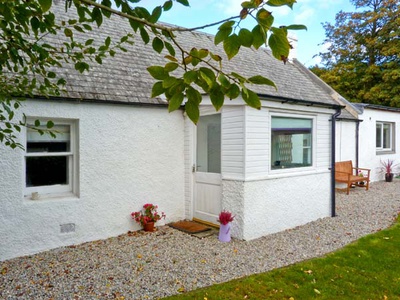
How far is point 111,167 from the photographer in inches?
275

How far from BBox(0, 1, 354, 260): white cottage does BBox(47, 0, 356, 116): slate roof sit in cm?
4

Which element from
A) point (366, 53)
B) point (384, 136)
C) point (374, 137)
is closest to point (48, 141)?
point (374, 137)

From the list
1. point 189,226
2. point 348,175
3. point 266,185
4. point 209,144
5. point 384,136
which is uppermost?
point 384,136

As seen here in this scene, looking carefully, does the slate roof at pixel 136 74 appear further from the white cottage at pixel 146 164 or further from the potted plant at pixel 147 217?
the potted plant at pixel 147 217

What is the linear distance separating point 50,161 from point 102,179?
109cm

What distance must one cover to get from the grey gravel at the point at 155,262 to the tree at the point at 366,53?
19.7 metres

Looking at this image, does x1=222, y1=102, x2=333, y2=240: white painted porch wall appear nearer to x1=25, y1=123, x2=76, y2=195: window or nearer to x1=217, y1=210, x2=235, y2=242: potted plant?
x1=217, y1=210, x2=235, y2=242: potted plant

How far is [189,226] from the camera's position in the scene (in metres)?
7.57

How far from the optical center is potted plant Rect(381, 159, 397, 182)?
51.0 ft

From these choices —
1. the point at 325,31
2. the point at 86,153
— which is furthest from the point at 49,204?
the point at 325,31

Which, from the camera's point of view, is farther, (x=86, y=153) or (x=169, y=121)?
(x=169, y=121)

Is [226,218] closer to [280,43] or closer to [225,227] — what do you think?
[225,227]

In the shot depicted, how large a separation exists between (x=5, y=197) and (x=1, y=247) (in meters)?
0.89

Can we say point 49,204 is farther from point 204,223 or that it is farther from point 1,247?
point 204,223
